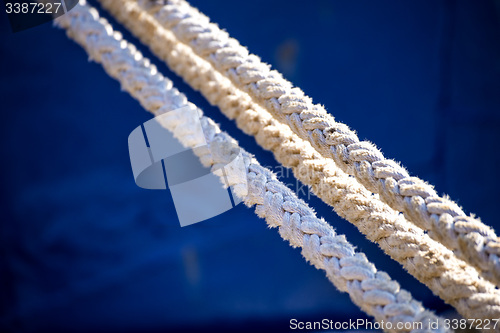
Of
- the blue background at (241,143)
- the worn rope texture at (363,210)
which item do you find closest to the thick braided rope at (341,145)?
the worn rope texture at (363,210)

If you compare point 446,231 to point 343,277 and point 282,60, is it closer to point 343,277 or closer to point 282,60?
point 343,277

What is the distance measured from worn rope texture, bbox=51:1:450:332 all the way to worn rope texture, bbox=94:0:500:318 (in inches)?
1.8

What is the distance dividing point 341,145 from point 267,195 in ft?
0.41

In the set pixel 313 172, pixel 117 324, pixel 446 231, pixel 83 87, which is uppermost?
pixel 83 87

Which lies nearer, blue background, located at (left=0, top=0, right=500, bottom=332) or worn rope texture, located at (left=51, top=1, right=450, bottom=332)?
worn rope texture, located at (left=51, top=1, right=450, bottom=332)

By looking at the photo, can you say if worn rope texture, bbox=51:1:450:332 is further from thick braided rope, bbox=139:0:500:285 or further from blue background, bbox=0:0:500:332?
blue background, bbox=0:0:500:332

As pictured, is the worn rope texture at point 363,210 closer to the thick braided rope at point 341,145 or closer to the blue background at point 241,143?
the thick braided rope at point 341,145

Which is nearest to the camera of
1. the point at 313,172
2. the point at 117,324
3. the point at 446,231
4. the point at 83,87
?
the point at 446,231

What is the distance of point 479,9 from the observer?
3.68 ft

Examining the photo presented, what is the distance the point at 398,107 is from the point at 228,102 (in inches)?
20.6

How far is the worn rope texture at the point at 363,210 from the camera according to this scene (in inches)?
20.6

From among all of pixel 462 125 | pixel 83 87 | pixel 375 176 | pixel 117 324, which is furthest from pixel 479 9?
pixel 117 324

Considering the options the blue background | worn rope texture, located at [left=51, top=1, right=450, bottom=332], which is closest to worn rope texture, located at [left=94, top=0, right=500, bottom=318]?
worn rope texture, located at [left=51, top=1, right=450, bottom=332]

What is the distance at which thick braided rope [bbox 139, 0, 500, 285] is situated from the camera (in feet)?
1.57
